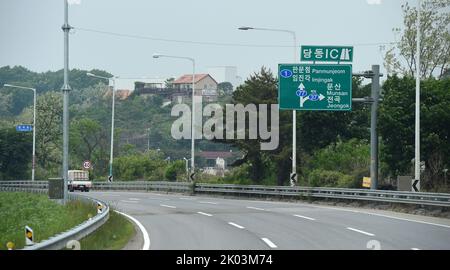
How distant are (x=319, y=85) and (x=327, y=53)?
179 centimetres

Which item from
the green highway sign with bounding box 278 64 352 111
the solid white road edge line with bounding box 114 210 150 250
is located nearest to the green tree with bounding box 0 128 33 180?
the green highway sign with bounding box 278 64 352 111

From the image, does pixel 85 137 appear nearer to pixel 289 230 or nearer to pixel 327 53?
pixel 327 53

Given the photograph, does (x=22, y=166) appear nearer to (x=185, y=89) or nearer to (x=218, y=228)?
(x=218, y=228)

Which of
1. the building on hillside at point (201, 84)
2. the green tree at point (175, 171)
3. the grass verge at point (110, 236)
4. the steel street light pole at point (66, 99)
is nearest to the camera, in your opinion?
the grass verge at point (110, 236)

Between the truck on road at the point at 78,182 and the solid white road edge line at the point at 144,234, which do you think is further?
the truck on road at the point at 78,182

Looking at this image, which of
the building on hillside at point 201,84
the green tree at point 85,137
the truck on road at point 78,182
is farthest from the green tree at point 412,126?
the building on hillside at point 201,84

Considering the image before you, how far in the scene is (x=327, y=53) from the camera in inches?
1551

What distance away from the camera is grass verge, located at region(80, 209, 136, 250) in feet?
59.7

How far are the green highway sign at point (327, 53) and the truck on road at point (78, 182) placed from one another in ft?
111

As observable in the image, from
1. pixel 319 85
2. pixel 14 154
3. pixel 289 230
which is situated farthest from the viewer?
pixel 14 154

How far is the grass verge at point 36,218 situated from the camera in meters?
21.7

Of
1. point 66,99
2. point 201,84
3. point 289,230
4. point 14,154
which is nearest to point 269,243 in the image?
point 289,230
